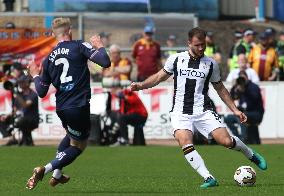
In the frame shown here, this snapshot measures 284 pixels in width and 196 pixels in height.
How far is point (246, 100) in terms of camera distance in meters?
24.5

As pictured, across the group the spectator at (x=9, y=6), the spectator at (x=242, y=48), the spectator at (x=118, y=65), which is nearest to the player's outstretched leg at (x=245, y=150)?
the spectator at (x=118, y=65)

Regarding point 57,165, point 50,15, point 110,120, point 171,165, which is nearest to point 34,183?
point 57,165

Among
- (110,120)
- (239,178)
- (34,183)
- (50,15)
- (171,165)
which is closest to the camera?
(34,183)

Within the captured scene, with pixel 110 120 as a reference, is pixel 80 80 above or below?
above

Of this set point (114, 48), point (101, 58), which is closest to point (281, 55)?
point (114, 48)

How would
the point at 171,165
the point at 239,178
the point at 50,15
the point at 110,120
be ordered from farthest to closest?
the point at 50,15
the point at 110,120
the point at 171,165
the point at 239,178

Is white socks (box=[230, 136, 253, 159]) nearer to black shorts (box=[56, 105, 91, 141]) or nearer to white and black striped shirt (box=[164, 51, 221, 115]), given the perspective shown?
white and black striped shirt (box=[164, 51, 221, 115])

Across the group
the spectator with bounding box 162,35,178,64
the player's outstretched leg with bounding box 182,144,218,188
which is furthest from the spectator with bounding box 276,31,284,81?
the player's outstretched leg with bounding box 182,144,218,188

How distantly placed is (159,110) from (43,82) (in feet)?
38.4

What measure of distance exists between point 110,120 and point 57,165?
10.4 m

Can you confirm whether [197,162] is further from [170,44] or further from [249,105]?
[170,44]

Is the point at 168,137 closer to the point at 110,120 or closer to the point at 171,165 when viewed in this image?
the point at 110,120

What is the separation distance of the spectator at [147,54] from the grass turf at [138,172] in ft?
11.6

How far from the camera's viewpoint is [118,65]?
25.8m
